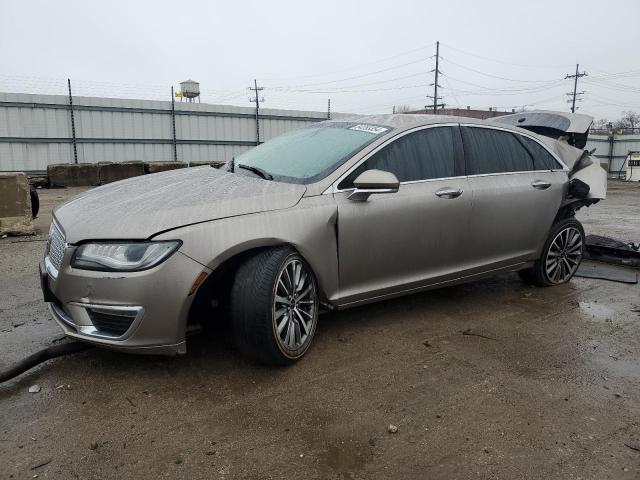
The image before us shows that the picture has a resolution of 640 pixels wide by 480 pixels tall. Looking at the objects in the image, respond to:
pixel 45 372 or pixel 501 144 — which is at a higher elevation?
pixel 501 144

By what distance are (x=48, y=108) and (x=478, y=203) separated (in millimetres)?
17973

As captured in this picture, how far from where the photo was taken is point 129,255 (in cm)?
255

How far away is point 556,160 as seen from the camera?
470 cm

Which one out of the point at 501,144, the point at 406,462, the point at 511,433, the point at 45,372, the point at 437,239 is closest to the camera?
the point at 406,462

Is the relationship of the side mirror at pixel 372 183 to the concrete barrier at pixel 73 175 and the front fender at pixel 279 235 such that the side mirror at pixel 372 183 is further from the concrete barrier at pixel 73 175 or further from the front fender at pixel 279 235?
the concrete barrier at pixel 73 175

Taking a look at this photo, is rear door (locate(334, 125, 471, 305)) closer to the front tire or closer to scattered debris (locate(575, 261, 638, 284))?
the front tire

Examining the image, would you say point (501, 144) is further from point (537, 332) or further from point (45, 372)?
point (45, 372)

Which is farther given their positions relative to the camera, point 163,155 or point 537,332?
point 163,155

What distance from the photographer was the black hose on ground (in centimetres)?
273

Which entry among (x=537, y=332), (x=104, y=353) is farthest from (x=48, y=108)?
(x=537, y=332)

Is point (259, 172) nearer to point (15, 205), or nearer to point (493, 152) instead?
point (493, 152)

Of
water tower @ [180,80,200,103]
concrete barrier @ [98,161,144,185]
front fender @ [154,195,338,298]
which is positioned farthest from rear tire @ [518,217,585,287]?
water tower @ [180,80,200,103]

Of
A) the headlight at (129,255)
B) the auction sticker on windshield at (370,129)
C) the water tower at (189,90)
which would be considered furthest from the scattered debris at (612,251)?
the water tower at (189,90)

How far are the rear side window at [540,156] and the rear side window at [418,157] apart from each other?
3.40 ft
